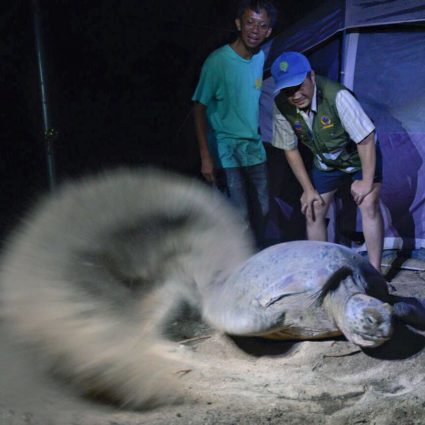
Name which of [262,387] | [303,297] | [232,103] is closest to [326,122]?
[232,103]

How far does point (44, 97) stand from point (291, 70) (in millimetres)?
1963

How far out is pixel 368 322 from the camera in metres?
2.21

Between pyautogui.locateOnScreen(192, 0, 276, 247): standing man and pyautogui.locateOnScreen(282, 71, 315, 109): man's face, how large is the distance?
48 cm

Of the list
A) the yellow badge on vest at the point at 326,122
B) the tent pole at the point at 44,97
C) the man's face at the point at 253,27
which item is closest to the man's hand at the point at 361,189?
the yellow badge on vest at the point at 326,122

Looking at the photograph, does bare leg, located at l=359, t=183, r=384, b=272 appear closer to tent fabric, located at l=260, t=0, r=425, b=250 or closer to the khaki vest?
the khaki vest

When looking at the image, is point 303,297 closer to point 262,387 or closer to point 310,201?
point 262,387

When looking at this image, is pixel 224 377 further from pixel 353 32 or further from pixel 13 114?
pixel 13 114

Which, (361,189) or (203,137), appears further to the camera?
(203,137)

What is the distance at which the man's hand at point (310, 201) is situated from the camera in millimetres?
3432

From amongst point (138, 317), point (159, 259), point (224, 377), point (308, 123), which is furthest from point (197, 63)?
point (224, 377)

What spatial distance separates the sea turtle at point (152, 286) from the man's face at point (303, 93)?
2.98 ft

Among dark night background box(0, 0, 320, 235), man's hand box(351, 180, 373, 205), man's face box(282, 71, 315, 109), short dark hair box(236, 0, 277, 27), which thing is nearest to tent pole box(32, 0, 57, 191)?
dark night background box(0, 0, 320, 235)

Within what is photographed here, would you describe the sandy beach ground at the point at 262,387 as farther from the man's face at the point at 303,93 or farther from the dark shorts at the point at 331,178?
the man's face at the point at 303,93

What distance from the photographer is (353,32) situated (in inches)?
146
